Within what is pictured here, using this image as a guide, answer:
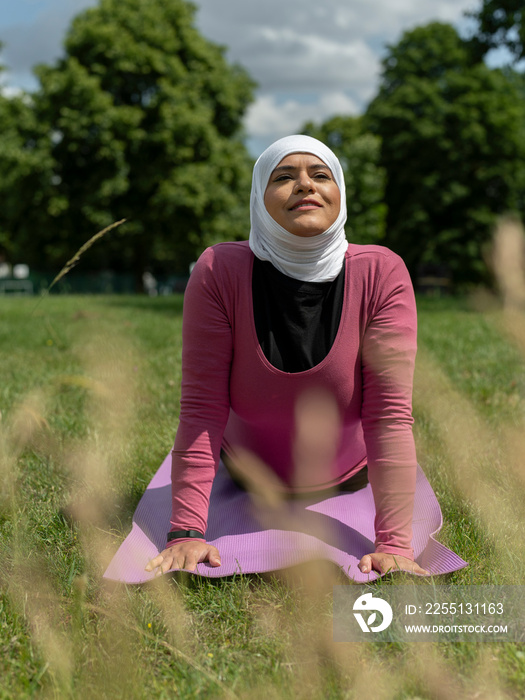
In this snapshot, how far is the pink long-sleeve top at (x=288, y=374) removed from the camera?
2518mm

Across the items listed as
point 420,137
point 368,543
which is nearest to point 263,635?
point 368,543

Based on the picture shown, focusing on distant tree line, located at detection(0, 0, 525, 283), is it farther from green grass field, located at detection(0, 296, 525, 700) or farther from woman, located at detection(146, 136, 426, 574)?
woman, located at detection(146, 136, 426, 574)

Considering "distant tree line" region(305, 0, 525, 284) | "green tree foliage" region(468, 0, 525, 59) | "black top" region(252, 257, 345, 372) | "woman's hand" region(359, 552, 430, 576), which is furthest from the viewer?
"distant tree line" region(305, 0, 525, 284)

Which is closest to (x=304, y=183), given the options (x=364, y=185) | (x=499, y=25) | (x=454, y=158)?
(x=499, y=25)

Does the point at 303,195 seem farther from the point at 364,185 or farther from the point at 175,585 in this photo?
the point at 364,185

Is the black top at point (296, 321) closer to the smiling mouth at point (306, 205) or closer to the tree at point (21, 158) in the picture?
the smiling mouth at point (306, 205)

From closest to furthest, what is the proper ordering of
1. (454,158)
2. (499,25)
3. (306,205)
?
(306,205)
(499,25)
(454,158)

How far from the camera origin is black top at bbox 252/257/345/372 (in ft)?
8.46

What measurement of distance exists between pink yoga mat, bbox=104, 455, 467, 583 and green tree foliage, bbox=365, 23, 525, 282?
2798cm

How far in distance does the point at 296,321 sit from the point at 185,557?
0.96 metres

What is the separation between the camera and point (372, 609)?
2.13m

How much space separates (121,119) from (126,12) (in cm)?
479

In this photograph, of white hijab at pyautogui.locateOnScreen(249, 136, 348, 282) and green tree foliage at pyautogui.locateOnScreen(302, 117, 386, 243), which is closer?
white hijab at pyautogui.locateOnScreen(249, 136, 348, 282)

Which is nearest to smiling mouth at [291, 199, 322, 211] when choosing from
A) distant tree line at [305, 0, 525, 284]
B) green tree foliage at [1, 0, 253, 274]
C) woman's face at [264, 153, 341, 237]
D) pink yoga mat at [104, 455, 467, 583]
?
woman's face at [264, 153, 341, 237]
